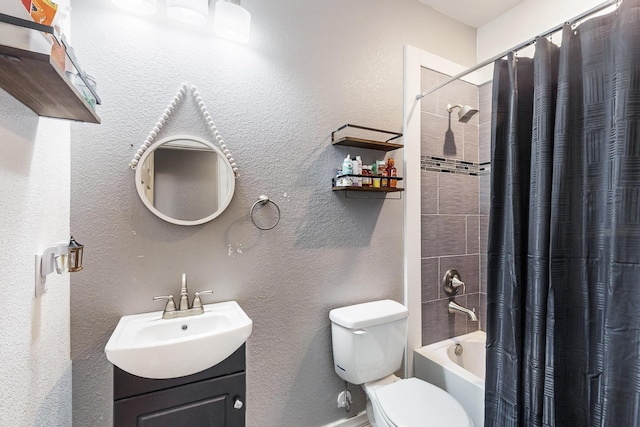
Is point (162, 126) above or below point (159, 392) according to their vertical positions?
above

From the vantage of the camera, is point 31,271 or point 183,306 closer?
point 31,271

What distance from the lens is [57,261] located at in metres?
1.01

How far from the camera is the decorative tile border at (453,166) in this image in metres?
2.00

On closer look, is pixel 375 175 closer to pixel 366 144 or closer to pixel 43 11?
pixel 366 144

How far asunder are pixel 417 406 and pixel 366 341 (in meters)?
0.35

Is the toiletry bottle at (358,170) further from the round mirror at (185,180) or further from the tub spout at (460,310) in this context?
the tub spout at (460,310)

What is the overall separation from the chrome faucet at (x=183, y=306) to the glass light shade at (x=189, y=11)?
1148mm

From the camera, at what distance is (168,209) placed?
134 centimetres

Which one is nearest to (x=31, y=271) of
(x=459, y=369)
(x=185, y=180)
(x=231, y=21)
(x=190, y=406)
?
(x=185, y=180)

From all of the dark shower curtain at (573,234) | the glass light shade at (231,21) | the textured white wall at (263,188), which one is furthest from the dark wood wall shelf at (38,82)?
the dark shower curtain at (573,234)

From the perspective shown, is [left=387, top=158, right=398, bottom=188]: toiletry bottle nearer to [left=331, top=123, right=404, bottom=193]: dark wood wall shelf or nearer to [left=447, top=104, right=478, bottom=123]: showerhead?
[left=331, top=123, right=404, bottom=193]: dark wood wall shelf

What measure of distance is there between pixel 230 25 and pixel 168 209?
89cm

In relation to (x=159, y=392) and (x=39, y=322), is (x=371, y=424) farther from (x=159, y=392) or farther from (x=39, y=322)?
(x=39, y=322)

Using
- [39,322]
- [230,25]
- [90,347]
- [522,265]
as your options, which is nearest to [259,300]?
[90,347]
